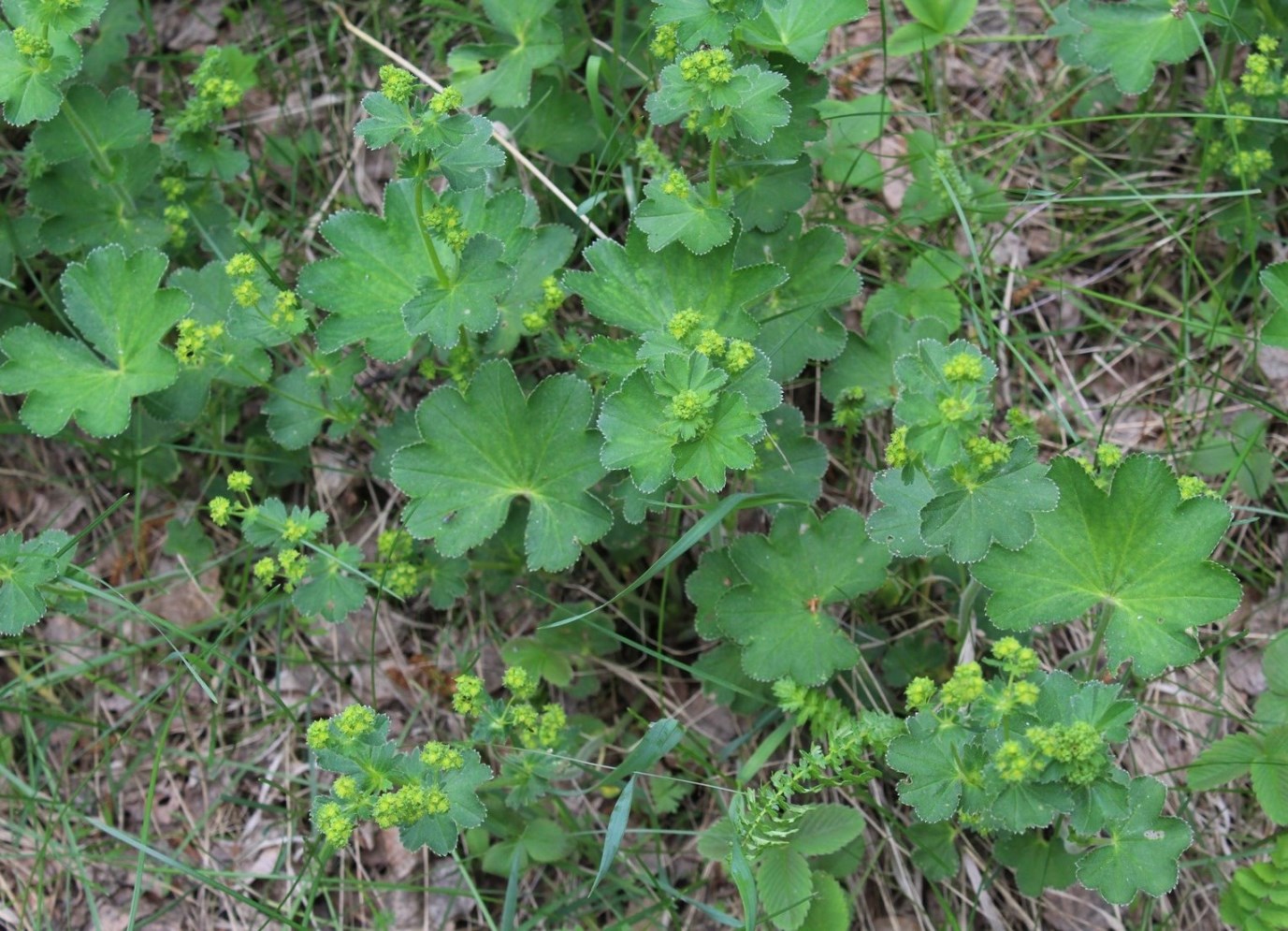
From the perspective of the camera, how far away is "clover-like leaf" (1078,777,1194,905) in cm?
319

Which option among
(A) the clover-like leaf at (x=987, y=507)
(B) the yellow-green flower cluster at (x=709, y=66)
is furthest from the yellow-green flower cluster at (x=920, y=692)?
(B) the yellow-green flower cluster at (x=709, y=66)

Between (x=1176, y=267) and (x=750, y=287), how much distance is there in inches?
75.0

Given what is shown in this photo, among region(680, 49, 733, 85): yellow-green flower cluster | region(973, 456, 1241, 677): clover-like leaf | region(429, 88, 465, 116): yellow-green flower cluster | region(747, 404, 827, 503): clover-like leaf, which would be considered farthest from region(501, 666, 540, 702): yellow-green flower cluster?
region(680, 49, 733, 85): yellow-green flower cluster

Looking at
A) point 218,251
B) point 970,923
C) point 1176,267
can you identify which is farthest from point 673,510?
point 1176,267

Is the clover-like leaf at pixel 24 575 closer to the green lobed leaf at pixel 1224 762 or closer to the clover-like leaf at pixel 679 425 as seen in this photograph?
the clover-like leaf at pixel 679 425

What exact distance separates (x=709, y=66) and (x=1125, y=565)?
172cm

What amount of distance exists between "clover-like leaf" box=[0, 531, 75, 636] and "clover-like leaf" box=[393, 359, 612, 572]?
1.04 meters

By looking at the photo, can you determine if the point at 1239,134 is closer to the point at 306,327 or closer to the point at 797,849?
the point at 797,849

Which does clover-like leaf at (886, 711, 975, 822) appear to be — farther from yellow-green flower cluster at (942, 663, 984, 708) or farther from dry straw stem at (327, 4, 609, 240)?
dry straw stem at (327, 4, 609, 240)

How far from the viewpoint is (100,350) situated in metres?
4.01

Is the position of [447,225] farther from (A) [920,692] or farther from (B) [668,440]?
(A) [920,692]

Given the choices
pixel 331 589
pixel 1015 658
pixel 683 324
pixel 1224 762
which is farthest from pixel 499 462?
A: pixel 1224 762

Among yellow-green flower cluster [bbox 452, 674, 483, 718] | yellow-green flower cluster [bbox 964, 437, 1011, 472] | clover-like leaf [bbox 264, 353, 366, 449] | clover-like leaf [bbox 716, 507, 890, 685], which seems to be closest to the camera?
yellow-green flower cluster [bbox 964, 437, 1011, 472]

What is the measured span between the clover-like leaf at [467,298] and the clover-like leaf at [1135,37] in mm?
2158
